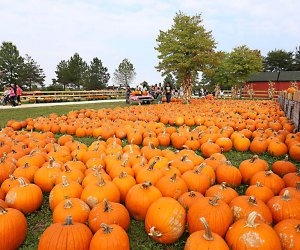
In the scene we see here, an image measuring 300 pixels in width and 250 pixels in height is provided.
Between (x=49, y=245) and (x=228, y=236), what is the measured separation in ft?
5.50

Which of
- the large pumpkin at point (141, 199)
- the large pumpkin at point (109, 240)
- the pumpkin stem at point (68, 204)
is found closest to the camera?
the large pumpkin at point (109, 240)

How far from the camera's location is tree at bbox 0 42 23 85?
70194 mm

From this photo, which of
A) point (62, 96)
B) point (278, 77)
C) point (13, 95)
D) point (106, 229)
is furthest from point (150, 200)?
point (278, 77)

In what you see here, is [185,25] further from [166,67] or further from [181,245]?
[181,245]

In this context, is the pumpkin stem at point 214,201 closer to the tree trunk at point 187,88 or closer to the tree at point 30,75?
the tree trunk at point 187,88

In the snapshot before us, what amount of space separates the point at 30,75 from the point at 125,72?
34.6m

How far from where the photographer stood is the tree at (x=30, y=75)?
74912 mm

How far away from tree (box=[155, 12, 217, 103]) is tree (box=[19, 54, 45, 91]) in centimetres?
5325

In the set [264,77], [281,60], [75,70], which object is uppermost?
[281,60]

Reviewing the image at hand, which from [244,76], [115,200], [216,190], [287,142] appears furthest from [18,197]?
[244,76]

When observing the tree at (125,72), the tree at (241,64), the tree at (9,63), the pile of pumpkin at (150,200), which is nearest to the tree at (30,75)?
the tree at (9,63)

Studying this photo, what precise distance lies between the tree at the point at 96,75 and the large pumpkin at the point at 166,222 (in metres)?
78.1

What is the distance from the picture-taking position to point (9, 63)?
7131 cm

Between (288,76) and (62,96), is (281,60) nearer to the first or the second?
(288,76)
